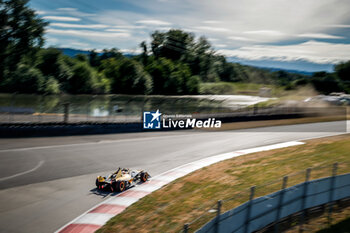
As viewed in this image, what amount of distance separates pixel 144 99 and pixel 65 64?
37355mm

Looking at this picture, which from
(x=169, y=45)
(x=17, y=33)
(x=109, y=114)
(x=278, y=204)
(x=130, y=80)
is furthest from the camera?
(x=169, y=45)

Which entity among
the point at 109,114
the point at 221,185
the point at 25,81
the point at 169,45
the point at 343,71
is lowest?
the point at 221,185

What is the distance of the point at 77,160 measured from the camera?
14.3m

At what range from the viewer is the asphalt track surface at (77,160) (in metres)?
9.45

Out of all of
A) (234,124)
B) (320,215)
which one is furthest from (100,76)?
(320,215)

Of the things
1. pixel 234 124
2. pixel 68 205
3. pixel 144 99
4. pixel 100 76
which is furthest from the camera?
pixel 100 76

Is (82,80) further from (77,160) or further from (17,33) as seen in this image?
(77,160)

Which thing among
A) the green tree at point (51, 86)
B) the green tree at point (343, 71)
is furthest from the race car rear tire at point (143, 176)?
the green tree at point (343, 71)

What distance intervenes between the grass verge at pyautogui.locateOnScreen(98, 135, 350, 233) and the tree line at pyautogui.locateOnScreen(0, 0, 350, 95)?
36041 millimetres

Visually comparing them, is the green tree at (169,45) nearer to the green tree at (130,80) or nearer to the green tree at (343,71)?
the green tree at (130,80)

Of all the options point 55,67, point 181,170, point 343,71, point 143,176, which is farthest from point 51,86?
point 343,71

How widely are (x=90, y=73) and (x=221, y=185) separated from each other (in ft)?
157

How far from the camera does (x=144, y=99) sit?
72.6 feet

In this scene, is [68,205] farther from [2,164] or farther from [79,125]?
[79,125]
